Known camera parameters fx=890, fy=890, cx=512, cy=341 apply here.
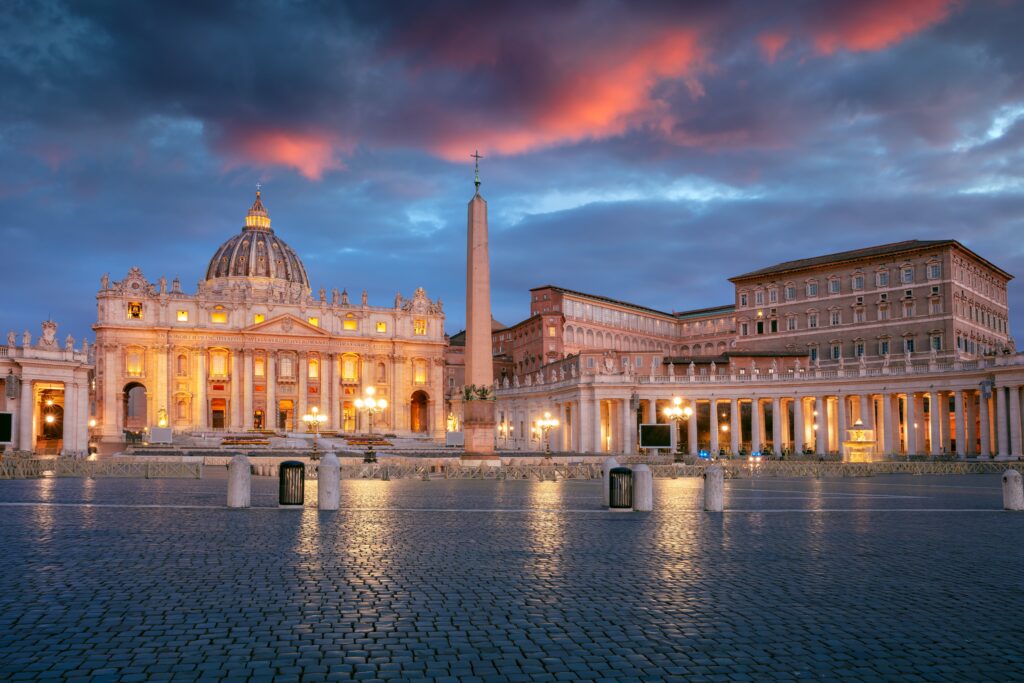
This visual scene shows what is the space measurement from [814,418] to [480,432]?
51188 millimetres

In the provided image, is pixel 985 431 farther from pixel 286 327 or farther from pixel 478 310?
pixel 286 327

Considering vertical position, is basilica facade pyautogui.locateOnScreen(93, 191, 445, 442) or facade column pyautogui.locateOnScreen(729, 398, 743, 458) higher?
basilica facade pyautogui.locateOnScreen(93, 191, 445, 442)

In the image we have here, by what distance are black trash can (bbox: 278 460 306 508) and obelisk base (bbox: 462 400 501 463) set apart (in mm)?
20012

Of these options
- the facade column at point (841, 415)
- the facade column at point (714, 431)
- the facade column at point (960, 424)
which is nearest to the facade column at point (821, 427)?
the facade column at point (841, 415)

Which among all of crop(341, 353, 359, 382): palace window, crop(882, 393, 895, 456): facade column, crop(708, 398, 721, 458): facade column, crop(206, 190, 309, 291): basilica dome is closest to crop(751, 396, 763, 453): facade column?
crop(708, 398, 721, 458): facade column

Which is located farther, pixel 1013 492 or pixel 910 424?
pixel 910 424

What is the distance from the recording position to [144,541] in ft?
47.9

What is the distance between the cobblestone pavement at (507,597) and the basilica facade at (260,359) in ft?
296

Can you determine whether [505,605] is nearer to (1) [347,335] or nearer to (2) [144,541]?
(2) [144,541]

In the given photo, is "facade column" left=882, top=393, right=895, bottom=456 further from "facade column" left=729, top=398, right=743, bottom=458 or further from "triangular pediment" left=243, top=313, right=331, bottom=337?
"triangular pediment" left=243, top=313, right=331, bottom=337

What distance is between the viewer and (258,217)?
151375mm

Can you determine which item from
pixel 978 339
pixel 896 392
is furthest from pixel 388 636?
pixel 978 339

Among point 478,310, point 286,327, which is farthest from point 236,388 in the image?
point 478,310

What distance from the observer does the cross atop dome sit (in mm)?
150375
